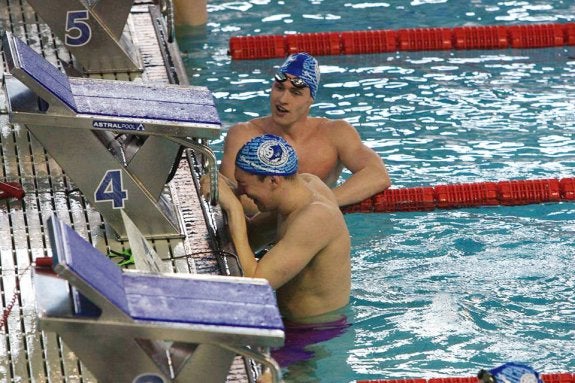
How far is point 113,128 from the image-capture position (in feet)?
15.4

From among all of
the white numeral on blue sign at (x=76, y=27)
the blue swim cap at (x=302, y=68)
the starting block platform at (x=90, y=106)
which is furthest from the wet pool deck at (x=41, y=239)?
the blue swim cap at (x=302, y=68)

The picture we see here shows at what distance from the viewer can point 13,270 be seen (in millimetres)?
4855

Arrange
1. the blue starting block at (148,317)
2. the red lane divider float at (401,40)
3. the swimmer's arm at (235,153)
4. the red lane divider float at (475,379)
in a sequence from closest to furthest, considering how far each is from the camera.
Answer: the blue starting block at (148,317), the red lane divider float at (475,379), the swimmer's arm at (235,153), the red lane divider float at (401,40)

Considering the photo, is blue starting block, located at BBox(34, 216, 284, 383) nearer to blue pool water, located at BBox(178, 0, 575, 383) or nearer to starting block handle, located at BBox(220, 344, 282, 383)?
starting block handle, located at BBox(220, 344, 282, 383)

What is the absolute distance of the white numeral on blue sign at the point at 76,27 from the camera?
6.82 meters

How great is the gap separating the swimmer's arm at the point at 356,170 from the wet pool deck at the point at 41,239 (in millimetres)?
673

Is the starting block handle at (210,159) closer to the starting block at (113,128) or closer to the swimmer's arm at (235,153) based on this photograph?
the starting block at (113,128)

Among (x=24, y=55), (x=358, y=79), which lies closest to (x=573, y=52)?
(x=358, y=79)

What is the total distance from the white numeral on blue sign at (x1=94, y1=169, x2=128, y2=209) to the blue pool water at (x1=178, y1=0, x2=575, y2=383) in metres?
0.98

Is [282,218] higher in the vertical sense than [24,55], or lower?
lower

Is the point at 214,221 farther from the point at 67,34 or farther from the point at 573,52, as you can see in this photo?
the point at 573,52

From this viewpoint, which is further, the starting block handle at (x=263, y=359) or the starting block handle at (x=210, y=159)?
the starting block handle at (x=210, y=159)

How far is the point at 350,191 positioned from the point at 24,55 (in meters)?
1.67

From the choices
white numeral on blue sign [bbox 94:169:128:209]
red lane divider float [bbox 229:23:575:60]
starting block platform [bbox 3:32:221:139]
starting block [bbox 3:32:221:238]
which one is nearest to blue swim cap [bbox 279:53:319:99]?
starting block [bbox 3:32:221:238]
